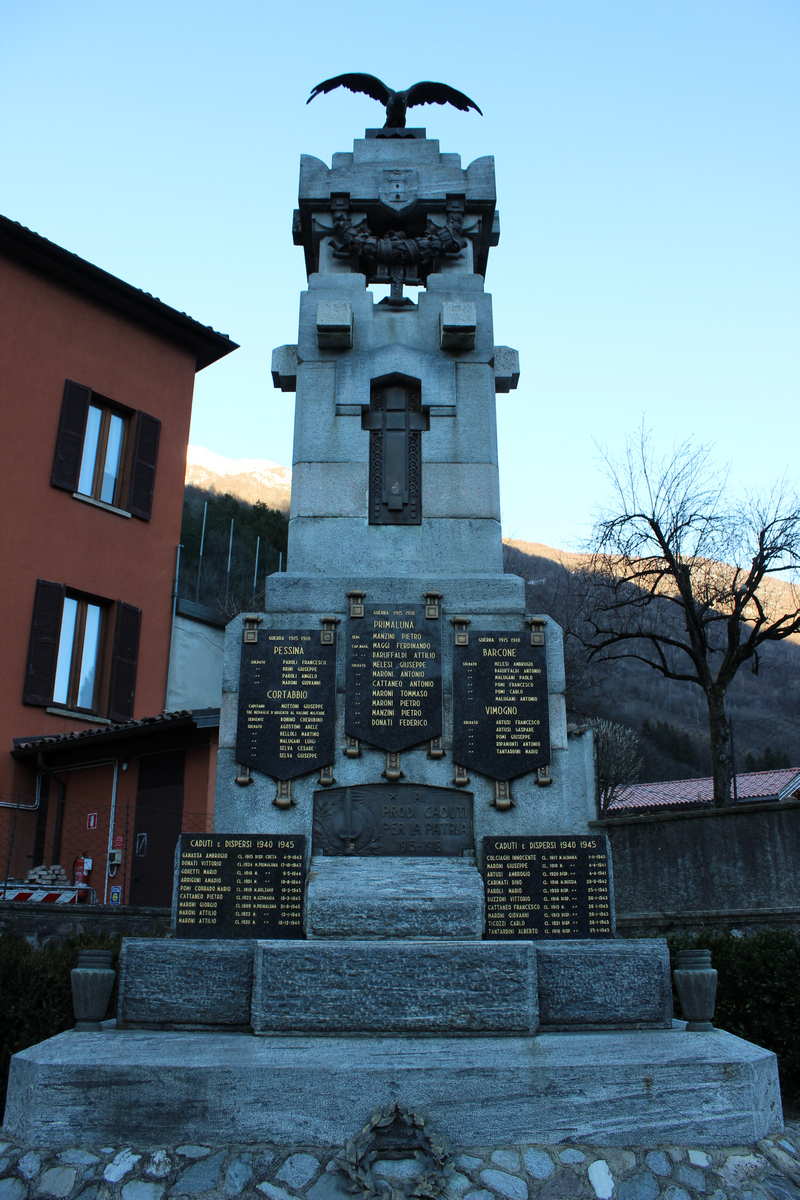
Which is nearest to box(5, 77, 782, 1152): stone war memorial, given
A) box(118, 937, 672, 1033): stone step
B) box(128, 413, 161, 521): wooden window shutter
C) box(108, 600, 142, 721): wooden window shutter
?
Answer: box(118, 937, 672, 1033): stone step

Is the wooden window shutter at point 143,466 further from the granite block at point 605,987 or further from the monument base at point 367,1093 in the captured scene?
the granite block at point 605,987

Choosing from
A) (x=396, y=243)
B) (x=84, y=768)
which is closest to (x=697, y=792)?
(x=84, y=768)

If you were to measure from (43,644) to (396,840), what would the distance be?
509 inches

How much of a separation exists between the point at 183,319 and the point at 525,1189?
66.6ft

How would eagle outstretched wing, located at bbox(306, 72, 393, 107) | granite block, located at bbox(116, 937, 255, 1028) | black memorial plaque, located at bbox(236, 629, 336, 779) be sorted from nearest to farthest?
granite block, located at bbox(116, 937, 255, 1028) < black memorial plaque, located at bbox(236, 629, 336, 779) < eagle outstretched wing, located at bbox(306, 72, 393, 107)

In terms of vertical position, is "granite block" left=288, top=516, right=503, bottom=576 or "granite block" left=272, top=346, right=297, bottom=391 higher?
"granite block" left=272, top=346, right=297, bottom=391

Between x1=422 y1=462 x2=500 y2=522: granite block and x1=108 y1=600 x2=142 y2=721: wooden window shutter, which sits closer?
x1=422 y1=462 x2=500 y2=522: granite block

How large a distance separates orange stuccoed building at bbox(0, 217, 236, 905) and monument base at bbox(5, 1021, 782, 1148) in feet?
31.6

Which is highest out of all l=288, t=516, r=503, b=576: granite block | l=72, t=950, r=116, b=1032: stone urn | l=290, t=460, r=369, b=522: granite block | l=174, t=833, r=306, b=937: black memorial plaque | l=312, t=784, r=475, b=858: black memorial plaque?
l=290, t=460, r=369, b=522: granite block

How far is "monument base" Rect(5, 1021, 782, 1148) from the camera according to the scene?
5027 millimetres

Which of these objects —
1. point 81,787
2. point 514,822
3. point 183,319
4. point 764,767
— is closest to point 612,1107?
point 514,822

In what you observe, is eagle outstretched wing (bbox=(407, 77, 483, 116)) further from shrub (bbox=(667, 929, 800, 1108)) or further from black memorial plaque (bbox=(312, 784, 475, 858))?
shrub (bbox=(667, 929, 800, 1108))

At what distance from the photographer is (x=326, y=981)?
5.61 m

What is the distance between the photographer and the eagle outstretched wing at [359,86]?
947 cm
